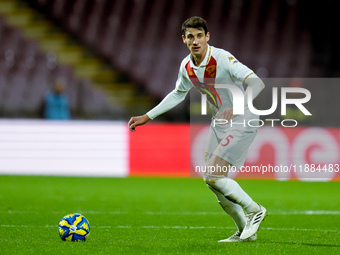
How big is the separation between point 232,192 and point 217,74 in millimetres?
1043

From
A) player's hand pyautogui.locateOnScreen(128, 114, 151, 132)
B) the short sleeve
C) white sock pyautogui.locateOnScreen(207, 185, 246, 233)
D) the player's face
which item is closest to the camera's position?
the short sleeve

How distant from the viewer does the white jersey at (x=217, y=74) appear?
5.86 metres

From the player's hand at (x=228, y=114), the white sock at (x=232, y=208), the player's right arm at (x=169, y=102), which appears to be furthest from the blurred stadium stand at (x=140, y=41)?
the player's hand at (x=228, y=114)

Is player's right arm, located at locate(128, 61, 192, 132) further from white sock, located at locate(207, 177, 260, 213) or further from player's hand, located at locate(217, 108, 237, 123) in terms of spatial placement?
→ white sock, located at locate(207, 177, 260, 213)

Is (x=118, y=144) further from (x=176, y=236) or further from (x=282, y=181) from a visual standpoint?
(x=176, y=236)

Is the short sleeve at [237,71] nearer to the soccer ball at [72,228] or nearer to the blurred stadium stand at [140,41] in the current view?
the soccer ball at [72,228]

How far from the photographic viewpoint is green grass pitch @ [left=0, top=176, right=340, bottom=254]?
18.9 ft

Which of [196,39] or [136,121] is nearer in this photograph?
[196,39]

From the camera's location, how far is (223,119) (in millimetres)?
5914

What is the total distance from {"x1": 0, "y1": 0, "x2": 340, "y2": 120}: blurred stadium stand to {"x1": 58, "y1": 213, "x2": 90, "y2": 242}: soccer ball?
978cm

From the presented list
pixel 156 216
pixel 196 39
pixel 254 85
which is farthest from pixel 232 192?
pixel 156 216

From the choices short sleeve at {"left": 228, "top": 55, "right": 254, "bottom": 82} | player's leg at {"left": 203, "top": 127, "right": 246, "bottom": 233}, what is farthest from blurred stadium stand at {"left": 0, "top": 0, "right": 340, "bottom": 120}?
short sleeve at {"left": 228, "top": 55, "right": 254, "bottom": 82}

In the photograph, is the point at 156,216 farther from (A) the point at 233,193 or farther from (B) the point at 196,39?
(B) the point at 196,39

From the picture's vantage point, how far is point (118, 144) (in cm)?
1301
